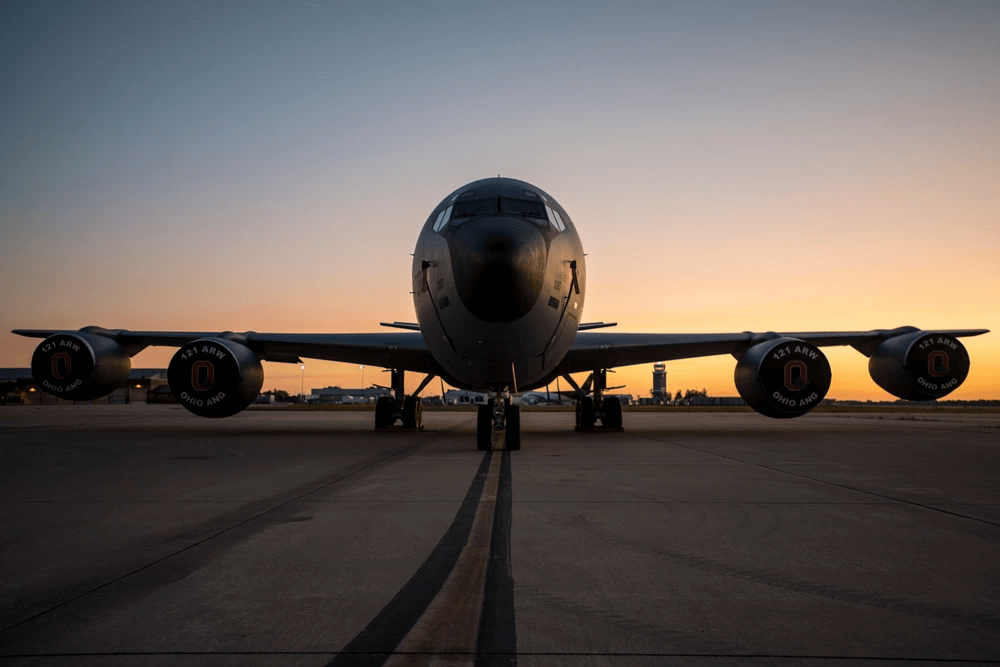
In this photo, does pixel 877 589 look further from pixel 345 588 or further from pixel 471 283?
pixel 471 283

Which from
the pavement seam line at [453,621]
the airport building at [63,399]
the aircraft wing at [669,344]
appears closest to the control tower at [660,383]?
the airport building at [63,399]

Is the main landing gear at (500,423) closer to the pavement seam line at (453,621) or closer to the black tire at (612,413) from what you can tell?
the black tire at (612,413)

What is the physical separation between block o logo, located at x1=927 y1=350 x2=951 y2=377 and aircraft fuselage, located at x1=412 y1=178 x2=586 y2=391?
10.5 m

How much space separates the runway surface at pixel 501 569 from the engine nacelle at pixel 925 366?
9619mm

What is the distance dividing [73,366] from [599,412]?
1267 cm

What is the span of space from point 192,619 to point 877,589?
3100 mm

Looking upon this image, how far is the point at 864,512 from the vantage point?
5.38 metres

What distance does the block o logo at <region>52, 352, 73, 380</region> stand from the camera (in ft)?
51.9

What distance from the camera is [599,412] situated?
1777 cm

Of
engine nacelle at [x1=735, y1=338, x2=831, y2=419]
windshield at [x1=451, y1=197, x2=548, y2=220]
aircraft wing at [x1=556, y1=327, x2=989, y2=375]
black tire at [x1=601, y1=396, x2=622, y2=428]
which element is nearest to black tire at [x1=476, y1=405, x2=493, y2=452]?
windshield at [x1=451, y1=197, x2=548, y2=220]

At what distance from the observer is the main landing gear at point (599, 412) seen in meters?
17.6

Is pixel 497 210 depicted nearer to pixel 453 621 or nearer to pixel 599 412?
pixel 453 621

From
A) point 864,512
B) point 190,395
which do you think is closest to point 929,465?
point 864,512

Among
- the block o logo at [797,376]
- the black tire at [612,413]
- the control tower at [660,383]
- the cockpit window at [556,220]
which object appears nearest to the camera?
the cockpit window at [556,220]
